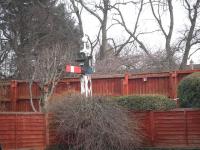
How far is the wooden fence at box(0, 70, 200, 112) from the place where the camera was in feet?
72.3

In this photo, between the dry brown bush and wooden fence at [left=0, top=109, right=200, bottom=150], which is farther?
wooden fence at [left=0, top=109, right=200, bottom=150]

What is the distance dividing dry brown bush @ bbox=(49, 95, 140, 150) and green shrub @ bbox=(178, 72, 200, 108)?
208 centimetres

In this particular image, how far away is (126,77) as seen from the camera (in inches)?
898

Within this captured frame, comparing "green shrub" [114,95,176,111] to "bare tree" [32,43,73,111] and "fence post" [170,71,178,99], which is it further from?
"bare tree" [32,43,73,111]

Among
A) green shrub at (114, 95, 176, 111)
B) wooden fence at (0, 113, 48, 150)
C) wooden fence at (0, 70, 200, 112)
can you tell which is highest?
wooden fence at (0, 70, 200, 112)

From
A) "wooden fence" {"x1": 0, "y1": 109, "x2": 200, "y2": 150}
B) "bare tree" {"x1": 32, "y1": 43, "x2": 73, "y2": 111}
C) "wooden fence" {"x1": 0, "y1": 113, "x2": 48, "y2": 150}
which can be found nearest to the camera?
"wooden fence" {"x1": 0, "y1": 109, "x2": 200, "y2": 150}

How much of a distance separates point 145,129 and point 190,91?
2173 millimetres

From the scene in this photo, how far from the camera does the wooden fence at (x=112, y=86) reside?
22031 mm

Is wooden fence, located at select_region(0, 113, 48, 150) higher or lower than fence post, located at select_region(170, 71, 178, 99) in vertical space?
lower

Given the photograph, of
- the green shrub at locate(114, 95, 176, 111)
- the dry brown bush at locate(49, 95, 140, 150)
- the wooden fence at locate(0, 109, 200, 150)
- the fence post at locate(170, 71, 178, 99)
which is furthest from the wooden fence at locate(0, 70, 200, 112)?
the dry brown bush at locate(49, 95, 140, 150)

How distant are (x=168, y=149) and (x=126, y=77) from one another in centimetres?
670

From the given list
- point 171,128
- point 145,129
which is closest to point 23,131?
point 145,129

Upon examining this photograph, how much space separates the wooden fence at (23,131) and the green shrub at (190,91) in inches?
203

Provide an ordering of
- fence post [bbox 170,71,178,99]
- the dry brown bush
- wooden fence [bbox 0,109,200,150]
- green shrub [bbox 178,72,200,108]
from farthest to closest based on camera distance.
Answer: fence post [bbox 170,71,178,99], wooden fence [bbox 0,109,200,150], green shrub [bbox 178,72,200,108], the dry brown bush
